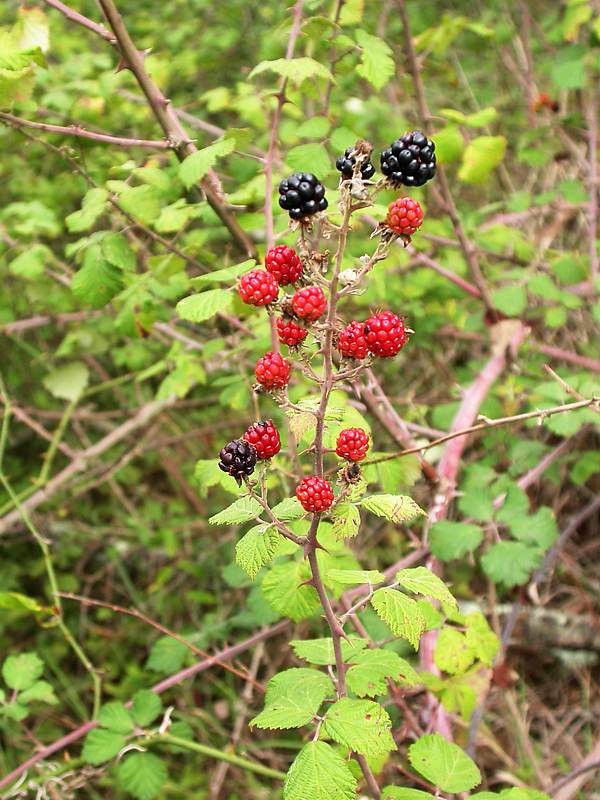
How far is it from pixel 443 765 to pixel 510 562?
0.59 metres

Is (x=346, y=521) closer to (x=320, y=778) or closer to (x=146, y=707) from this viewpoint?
(x=320, y=778)

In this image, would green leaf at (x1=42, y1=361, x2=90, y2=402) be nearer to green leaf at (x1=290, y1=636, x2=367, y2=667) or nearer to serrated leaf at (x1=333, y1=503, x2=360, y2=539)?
green leaf at (x1=290, y1=636, x2=367, y2=667)

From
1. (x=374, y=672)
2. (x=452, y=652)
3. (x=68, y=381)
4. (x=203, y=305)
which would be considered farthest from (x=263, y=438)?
(x=68, y=381)

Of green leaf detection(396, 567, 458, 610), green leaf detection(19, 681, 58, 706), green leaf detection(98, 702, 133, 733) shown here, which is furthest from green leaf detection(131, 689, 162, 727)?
green leaf detection(396, 567, 458, 610)

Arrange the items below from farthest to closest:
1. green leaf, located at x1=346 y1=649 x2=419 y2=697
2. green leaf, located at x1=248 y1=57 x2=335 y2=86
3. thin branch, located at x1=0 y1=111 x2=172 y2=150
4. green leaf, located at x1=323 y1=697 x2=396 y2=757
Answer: thin branch, located at x1=0 y1=111 x2=172 y2=150 < green leaf, located at x1=248 y1=57 x2=335 y2=86 < green leaf, located at x1=346 y1=649 x2=419 y2=697 < green leaf, located at x1=323 y1=697 x2=396 y2=757

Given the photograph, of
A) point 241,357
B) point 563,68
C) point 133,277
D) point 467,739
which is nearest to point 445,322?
point 563,68

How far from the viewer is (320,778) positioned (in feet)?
3.27

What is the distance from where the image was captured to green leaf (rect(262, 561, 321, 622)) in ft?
4.29

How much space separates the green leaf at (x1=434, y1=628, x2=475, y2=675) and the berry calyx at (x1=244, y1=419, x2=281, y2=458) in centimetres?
75

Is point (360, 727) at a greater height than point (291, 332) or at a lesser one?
lesser

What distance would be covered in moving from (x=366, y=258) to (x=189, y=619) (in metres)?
2.25

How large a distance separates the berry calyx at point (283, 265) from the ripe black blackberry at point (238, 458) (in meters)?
0.22

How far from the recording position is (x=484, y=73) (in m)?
4.08

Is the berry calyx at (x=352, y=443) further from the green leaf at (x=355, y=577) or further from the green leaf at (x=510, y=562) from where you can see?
the green leaf at (x=510, y=562)
